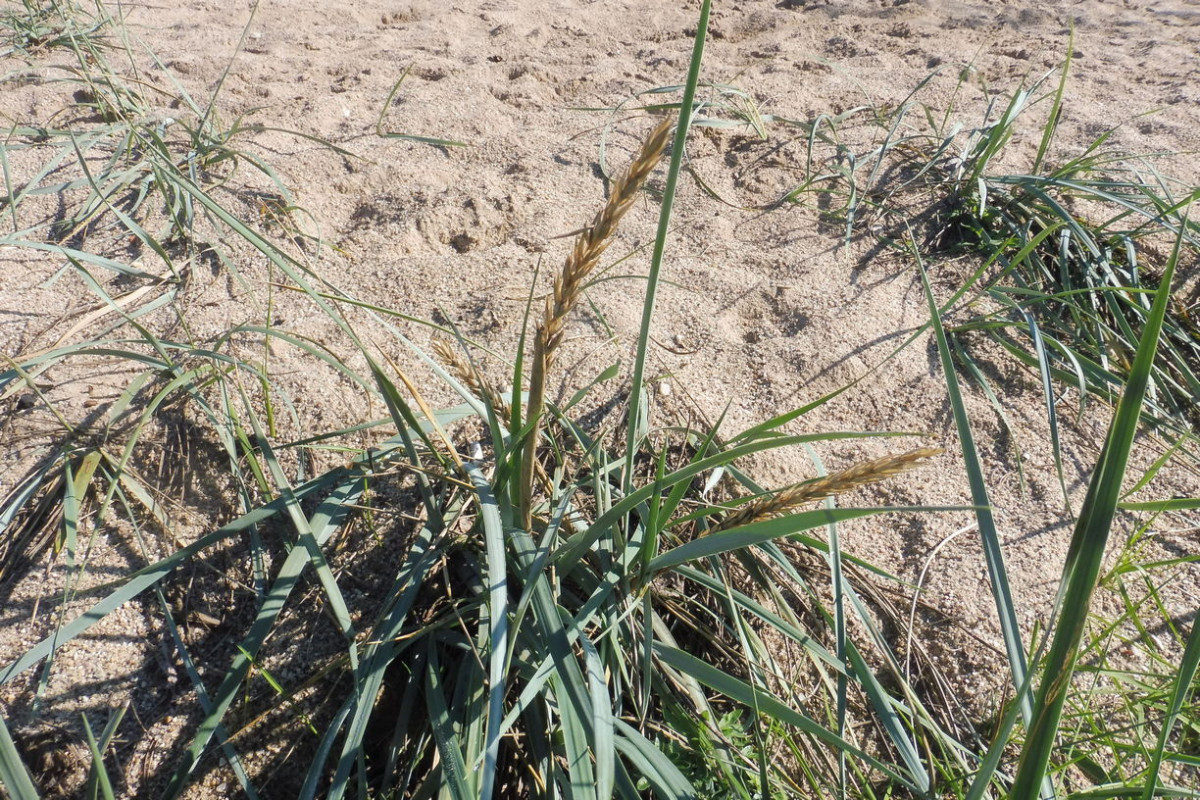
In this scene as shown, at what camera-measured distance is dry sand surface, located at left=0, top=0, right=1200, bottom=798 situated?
3.92 feet

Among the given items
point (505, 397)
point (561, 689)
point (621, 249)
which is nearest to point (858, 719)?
point (561, 689)

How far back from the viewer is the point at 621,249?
1.68 m

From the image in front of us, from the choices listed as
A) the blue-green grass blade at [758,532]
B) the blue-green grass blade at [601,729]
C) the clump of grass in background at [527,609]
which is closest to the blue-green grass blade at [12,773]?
the clump of grass in background at [527,609]

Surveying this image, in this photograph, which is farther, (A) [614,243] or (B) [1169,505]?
(A) [614,243]

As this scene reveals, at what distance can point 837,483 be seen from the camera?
Answer: 676mm

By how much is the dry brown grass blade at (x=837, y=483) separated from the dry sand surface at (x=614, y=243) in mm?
476

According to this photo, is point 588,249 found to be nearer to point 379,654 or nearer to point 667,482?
point 667,482

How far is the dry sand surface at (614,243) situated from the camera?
1195 millimetres

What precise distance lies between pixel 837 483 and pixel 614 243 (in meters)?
1.14

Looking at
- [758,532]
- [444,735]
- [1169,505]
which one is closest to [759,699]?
[758,532]

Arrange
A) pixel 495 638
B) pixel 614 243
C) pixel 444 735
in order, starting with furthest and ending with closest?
pixel 614 243
pixel 444 735
pixel 495 638

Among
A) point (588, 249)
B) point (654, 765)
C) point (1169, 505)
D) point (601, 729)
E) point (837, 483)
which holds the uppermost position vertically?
point (588, 249)

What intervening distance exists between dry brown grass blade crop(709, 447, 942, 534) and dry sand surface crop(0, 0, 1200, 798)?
18.7 inches

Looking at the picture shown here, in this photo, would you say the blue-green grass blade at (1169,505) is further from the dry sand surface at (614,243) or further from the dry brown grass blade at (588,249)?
the dry brown grass blade at (588,249)
